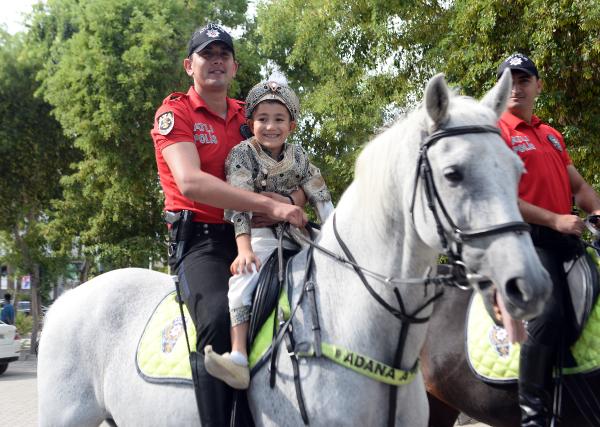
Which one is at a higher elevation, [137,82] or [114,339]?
[137,82]

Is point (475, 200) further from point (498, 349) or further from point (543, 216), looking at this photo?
point (498, 349)

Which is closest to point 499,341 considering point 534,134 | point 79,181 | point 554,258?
point 554,258

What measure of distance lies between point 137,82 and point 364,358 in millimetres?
17390

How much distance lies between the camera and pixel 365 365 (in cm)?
320

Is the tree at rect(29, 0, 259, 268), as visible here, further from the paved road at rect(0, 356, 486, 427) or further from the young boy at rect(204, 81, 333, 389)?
the young boy at rect(204, 81, 333, 389)

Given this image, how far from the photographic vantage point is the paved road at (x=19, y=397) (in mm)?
11067

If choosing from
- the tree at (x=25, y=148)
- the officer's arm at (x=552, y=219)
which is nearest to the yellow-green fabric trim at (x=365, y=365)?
the officer's arm at (x=552, y=219)

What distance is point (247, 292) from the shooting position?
3.58m

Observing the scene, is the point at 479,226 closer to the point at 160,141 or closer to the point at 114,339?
the point at 160,141

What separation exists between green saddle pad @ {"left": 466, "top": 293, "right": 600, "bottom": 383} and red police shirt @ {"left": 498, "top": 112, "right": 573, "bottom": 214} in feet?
Answer: 2.46

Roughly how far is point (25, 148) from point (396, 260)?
25.2m

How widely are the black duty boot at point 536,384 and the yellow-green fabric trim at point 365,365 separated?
179 centimetres

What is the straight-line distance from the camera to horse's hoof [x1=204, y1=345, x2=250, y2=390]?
11.0 ft

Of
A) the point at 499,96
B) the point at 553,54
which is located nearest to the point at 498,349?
the point at 499,96
